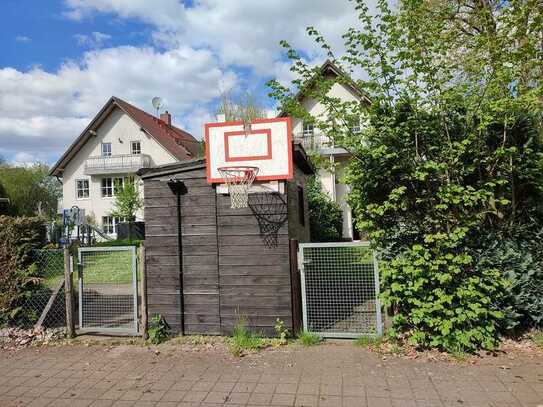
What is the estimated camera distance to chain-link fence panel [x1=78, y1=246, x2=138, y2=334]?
264 inches

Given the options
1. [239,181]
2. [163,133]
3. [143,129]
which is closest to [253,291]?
[239,181]

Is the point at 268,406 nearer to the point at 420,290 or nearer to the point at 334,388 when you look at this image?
the point at 334,388

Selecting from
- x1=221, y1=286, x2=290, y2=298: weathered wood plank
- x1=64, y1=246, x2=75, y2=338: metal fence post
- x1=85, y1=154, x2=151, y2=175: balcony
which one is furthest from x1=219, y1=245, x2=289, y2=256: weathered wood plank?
x1=85, y1=154, x2=151, y2=175: balcony

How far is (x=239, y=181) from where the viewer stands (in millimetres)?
6297

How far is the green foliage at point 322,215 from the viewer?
15.6m

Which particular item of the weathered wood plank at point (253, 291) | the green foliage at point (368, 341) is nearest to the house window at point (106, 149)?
the weathered wood plank at point (253, 291)

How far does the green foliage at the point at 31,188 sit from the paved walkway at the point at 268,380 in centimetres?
4748

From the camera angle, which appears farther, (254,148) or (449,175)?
(254,148)

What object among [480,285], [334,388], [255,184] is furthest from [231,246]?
[480,285]

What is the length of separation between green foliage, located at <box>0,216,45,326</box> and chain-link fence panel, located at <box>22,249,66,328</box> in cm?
4

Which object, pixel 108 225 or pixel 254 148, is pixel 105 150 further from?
pixel 254 148

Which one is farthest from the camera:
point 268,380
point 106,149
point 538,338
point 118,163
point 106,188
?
point 106,188

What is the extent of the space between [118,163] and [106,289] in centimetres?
2676

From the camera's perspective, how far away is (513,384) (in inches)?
173
